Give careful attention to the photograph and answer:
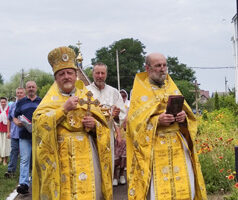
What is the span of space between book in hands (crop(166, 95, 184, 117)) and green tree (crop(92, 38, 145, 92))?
175 feet

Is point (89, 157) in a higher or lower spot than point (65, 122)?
lower

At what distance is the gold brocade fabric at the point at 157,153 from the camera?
4.68 meters

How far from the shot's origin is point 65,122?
4.56 m

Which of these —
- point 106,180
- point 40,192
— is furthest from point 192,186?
point 40,192

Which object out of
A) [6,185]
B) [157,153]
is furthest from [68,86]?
[6,185]

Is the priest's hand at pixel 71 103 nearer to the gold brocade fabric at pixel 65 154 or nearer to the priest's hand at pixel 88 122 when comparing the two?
the gold brocade fabric at pixel 65 154

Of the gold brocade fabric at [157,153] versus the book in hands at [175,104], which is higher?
the book in hands at [175,104]

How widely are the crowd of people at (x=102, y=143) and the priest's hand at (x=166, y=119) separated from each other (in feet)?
0.04

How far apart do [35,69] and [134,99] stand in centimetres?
8718

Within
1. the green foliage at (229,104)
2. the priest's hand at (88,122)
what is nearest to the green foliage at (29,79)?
the green foliage at (229,104)

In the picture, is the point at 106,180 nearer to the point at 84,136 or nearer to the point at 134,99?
the point at 84,136

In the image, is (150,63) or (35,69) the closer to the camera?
(150,63)

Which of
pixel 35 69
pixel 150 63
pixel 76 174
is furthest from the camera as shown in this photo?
pixel 35 69

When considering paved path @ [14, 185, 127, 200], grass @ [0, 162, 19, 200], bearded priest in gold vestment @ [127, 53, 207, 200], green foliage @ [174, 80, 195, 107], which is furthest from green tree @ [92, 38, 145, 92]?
bearded priest in gold vestment @ [127, 53, 207, 200]
